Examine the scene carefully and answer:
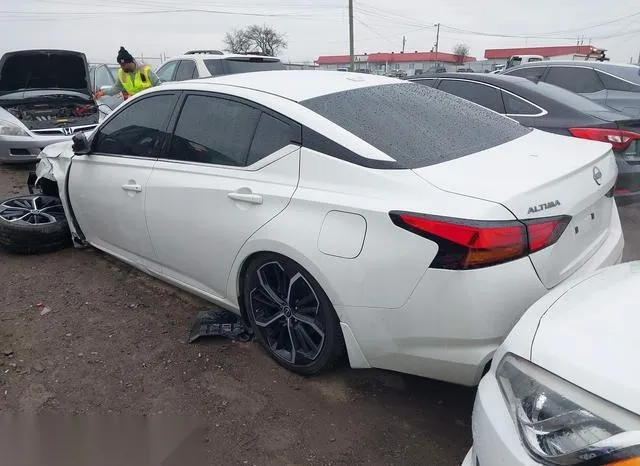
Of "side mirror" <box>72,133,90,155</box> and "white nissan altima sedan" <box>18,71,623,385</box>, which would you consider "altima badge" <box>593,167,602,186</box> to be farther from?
"side mirror" <box>72,133,90,155</box>

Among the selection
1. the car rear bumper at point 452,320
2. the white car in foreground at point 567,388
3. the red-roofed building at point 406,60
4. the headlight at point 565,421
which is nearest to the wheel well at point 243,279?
the car rear bumper at point 452,320

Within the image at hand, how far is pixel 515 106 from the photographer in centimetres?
537

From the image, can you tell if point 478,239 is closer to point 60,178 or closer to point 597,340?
point 597,340

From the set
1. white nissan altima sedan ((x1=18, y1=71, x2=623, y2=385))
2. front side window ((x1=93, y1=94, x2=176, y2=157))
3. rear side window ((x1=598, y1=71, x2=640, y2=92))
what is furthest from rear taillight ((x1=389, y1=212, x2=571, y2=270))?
rear side window ((x1=598, y1=71, x2=640, y2=92))

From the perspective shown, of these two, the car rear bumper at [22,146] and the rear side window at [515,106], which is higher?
the rear side window at [515,106]

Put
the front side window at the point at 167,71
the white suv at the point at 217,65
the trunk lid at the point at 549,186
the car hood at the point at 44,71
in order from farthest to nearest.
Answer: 1. the front side window at the point at 167,71
2. the white suv at the point at 217,65
3. the car hood at the point at 44,71
4. the trunk lid at the point at 549,186

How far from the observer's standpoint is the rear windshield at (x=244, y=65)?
8172mm

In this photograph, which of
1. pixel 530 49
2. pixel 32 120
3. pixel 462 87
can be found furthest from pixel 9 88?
pixel 530 49

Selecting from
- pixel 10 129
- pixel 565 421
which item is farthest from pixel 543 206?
pixel 10 129

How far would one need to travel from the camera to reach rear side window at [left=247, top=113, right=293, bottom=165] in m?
2.70

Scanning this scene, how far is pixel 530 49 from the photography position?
62.0 metres

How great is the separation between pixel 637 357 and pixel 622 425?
0.21 metres

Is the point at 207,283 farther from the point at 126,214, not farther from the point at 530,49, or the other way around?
the point at 530,49

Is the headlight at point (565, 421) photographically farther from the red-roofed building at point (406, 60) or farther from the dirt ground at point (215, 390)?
the red-roofed building at point (406, 60)
